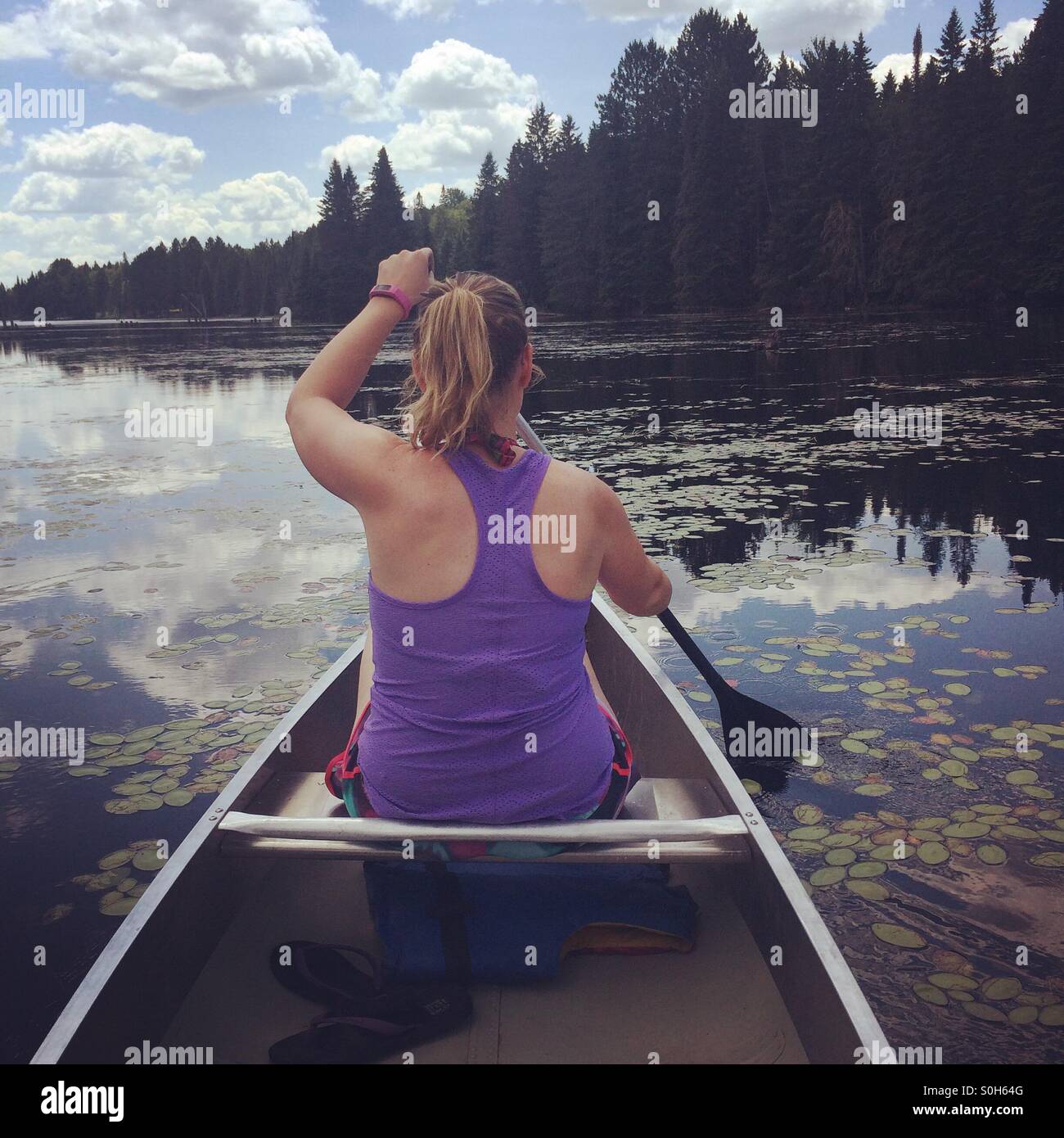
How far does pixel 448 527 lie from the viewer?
193 centimetres

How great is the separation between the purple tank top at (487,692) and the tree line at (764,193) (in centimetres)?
2255

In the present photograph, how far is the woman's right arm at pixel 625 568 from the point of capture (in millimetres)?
2047

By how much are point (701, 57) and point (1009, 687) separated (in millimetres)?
59969

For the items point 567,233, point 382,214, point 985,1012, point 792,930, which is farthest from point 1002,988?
point 382,214

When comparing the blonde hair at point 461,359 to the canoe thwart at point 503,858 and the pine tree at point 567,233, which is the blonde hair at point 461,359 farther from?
the pine tree at point 567,233

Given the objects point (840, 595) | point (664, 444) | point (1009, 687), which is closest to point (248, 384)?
point (664, 444)

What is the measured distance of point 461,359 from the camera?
6.33 feet

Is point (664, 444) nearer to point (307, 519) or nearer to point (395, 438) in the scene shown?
point (307, 519)

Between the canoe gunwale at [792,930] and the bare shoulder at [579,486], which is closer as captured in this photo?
the canoe gunwale at [792,930]

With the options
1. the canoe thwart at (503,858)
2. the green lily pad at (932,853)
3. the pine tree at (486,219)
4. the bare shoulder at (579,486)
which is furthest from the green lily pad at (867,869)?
the pine tree at (486,219)

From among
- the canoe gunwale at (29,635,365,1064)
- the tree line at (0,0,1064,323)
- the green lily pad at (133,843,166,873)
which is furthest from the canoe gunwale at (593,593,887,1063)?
the tree line at (0,0,1064,323)

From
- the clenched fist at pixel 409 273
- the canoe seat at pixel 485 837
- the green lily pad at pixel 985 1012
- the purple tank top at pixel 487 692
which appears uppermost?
the clenched fist at pixel 409 273

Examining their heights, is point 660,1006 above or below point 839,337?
below

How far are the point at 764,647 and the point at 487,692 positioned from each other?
3.25 meters
